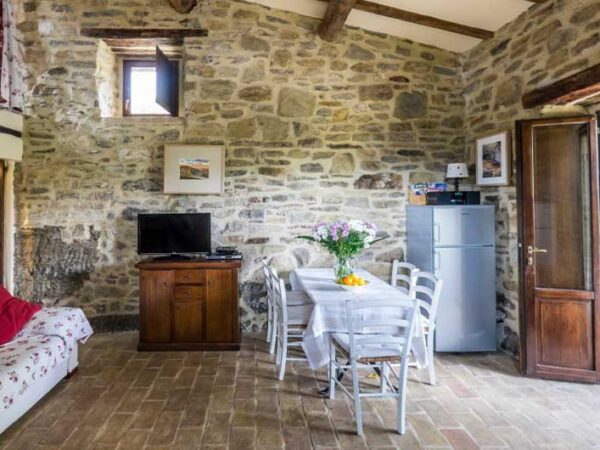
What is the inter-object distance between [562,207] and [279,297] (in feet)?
8.29

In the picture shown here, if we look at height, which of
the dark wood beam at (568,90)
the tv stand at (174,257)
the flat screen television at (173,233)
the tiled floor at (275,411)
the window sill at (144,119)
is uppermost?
the window sill at (144,119)

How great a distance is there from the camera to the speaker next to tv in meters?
3.85

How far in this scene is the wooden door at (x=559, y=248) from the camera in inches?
121

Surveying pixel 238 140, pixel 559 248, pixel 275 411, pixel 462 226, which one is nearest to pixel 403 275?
pixel 462 226

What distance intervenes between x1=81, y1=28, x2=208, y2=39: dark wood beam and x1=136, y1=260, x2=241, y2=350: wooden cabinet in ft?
8.45

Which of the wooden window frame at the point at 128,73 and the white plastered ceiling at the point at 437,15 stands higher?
the white plastered ceiling at the point at 437,15

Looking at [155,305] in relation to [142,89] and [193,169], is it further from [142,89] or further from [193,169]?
[142,89]

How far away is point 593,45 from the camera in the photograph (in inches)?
111

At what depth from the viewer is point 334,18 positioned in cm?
392

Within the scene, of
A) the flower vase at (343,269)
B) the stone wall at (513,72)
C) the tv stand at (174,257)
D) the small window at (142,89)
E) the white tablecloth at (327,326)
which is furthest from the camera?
the small window at (142,89)

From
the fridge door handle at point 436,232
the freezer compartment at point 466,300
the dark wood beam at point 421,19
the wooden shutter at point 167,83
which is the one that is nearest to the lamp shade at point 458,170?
the fridge door handle at point 436,232

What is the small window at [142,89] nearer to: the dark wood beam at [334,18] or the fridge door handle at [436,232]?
the dark wood beam at [334,18]

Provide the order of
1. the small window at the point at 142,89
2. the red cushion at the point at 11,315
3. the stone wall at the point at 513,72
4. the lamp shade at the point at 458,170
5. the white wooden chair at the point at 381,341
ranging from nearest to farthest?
1. the white wooden chair at the point at 381,341
2. the red cushion at the point at 11,315
3. the stone wall at the point at 513,72
4. the lamp shade at the point at 458,170
5. the small window at the point at 142,89

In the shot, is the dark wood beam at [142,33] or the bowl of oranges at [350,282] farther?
the dark wood beam at [142,33]
